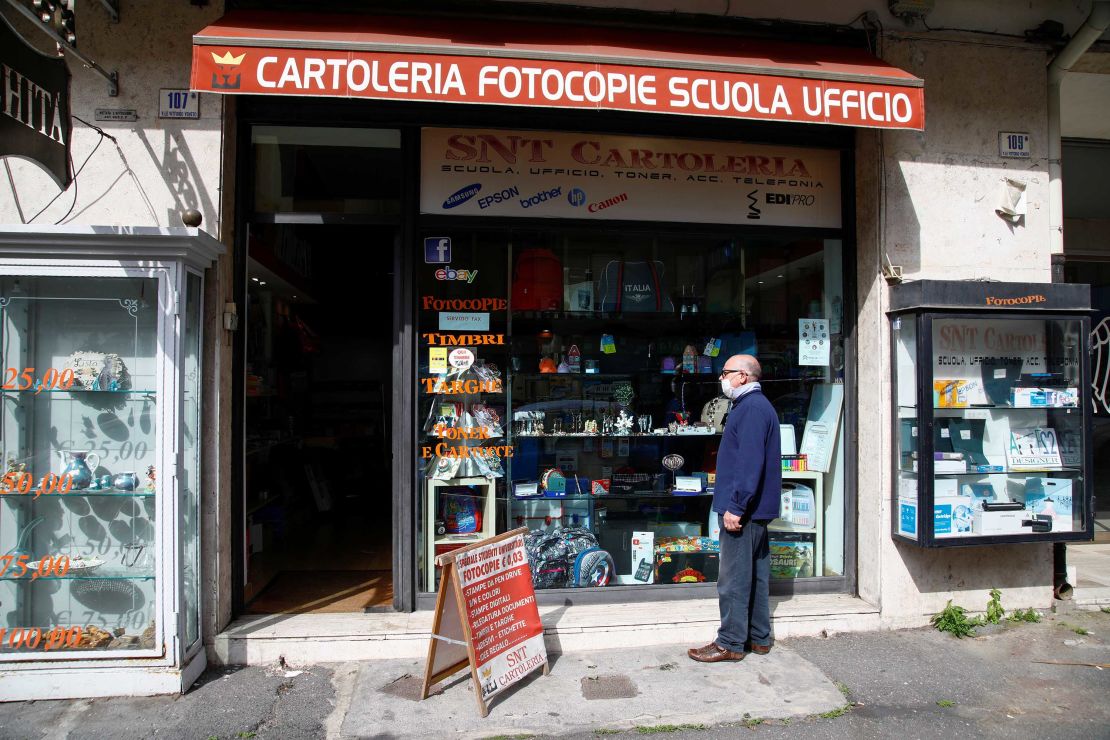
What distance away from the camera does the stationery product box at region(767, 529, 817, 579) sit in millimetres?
5086

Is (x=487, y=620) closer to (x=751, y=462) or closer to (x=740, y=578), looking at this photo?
(x=740, y=578)

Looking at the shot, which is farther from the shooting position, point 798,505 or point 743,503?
point 798,505

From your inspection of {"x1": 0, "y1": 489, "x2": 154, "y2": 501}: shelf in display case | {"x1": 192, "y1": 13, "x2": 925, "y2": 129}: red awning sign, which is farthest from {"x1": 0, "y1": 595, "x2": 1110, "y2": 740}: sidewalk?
{"x1": 192, "y1": 13, "x2": 925, "y2": 129}: red awning sign

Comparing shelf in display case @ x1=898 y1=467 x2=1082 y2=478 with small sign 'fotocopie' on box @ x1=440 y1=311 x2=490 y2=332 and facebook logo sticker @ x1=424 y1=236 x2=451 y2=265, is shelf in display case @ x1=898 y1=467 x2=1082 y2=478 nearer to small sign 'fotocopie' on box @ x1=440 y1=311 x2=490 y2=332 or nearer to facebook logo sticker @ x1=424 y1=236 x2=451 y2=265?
small sign 'fotocopie' on box @ x1=440 y1=311 x2=490 y2=332

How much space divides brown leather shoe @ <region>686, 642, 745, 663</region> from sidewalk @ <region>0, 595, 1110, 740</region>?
49 millimetres

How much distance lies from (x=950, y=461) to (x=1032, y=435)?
797 mm

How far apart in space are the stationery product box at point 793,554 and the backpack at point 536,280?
252cm

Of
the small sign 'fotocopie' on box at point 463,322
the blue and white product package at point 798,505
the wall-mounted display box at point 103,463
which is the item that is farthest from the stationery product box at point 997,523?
the wall-mounted display box at point 103,463

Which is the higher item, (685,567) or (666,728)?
(685,567)

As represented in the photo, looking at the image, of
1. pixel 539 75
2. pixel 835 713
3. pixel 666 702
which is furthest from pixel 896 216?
pixel 666 702

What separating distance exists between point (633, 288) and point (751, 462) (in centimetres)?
178

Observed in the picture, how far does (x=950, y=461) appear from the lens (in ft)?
15.3

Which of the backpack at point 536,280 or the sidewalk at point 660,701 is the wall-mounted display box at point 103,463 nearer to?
the sidewalk at point 660,701

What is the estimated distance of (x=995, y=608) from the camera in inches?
185
